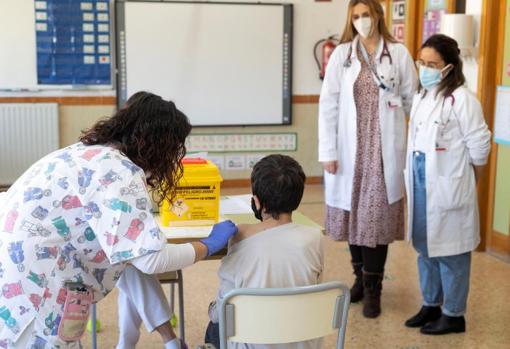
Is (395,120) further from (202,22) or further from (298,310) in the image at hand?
(202,22)

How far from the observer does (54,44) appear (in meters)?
6.25

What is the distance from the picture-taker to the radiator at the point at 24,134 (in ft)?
20.5

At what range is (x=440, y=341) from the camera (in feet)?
10.7

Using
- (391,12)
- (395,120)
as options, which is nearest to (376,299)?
(395,120)

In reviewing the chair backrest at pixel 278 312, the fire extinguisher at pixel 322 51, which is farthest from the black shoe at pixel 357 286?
the fire extinguisher at pixel 322 51

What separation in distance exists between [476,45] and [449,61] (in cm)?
169

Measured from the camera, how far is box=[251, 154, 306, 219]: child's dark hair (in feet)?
6.64

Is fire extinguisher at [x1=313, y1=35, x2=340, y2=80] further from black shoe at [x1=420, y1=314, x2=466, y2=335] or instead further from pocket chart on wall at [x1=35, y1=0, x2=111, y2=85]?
black shoe at [x1=420, y1=314, x2=466, y2=335]

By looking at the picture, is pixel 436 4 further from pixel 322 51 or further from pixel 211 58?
pixel 211 58

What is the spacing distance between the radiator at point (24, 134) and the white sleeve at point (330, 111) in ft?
11.3

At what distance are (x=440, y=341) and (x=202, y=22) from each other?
13.4 ft

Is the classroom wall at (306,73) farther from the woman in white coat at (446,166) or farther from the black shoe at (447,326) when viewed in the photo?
the black shoe at (447,326)

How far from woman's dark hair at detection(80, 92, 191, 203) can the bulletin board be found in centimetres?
462

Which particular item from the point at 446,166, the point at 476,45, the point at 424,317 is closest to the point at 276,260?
the point at 446,166
